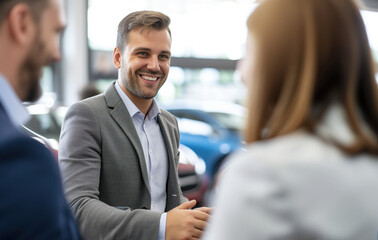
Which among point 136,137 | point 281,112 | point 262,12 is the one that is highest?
point 262,12

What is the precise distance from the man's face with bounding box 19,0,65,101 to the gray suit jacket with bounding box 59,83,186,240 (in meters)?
0.80

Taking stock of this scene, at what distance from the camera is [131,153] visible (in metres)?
2.08

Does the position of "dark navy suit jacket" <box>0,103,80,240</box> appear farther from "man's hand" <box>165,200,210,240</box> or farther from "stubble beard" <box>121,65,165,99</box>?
"stubble beard" <box>121,65,165,99</box>

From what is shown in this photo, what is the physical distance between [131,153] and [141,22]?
0.60m

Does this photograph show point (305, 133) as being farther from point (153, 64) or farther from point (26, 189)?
point (153, 64)

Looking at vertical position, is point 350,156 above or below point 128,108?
above

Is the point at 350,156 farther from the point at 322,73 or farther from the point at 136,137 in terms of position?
the point at 136,137

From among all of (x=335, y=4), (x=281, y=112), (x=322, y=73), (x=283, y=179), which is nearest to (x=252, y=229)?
(x=283, y=179)

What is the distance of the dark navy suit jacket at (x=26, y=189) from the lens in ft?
3.17

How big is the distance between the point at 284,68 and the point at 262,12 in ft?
0.43

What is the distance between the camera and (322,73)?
41.8 inches

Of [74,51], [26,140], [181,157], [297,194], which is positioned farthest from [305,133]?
[74,51]

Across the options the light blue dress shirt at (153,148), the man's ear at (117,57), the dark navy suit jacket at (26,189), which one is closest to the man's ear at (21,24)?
the dark navy suit jacket at (26,189)

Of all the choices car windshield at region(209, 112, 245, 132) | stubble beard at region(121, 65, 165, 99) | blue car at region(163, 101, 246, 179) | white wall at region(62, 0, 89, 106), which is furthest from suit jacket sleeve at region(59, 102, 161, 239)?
white wall at region(62, 0, 89, 106)
